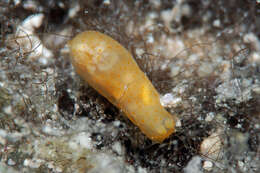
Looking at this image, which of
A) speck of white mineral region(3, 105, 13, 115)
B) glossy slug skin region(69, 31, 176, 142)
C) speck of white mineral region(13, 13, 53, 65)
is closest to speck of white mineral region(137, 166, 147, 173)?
glossy slug skin region(69, 31, 176, 142)

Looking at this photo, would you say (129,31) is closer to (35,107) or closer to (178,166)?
(35,107)

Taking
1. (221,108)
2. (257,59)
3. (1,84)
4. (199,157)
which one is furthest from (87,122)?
(257,59)

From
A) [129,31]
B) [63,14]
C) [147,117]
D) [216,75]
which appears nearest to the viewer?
[147,117]

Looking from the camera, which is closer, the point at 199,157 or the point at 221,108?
the point at 199,157

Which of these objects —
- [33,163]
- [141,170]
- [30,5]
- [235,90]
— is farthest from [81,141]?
[30,5]

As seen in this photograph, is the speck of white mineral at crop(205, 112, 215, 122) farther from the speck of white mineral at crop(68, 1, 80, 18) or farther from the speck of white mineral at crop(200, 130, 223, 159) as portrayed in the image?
the speck of white mineral at crop(68, 1, 80, 18)

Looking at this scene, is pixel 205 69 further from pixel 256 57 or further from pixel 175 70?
pixel 256 57

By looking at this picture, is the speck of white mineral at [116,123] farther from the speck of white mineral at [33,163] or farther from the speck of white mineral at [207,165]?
the speck of white mineral at [207,165]
